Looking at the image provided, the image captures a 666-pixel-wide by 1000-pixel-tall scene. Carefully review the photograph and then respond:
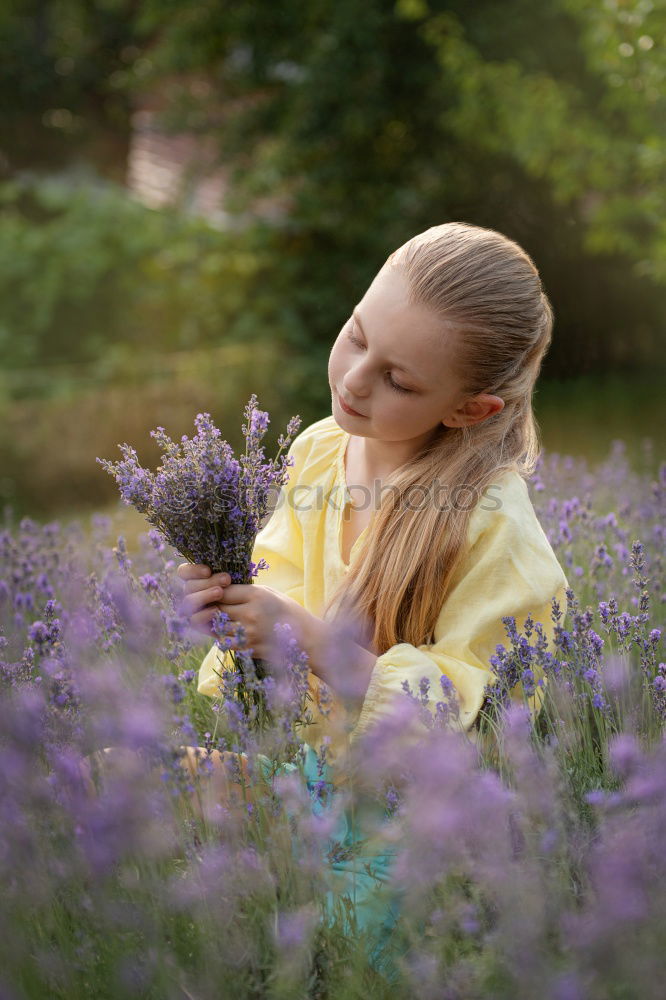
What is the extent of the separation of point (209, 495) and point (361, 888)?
76 cm

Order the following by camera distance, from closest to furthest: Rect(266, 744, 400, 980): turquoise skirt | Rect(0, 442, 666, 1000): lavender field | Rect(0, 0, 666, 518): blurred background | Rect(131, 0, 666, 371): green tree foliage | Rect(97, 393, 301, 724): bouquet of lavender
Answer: Rect(0, 442, 666, 1000): lavender field
Rect(266, 744, 400, 980): turquoise skirt
Rect(97, 393, 301, 724): bouquet of lavender
Rect(0, 0, 666, 518): blurred background
Rect(131, 0, 666, 371): green tree foliage

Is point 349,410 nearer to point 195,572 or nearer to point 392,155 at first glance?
point 195,572

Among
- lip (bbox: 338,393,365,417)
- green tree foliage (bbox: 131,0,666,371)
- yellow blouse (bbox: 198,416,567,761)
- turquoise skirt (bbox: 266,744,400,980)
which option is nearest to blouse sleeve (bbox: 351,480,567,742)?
yellow blouse (bbox: 198,416,567,761)

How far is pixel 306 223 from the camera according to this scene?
9.63 meters

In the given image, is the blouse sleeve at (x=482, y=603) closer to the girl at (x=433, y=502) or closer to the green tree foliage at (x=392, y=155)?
the girl at (x=433, y=502)

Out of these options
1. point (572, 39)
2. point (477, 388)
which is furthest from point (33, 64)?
point (477, 388)

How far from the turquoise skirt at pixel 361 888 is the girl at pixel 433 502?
8cm

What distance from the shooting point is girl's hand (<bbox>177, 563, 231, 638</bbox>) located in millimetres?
1915

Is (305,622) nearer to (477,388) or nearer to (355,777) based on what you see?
(355,777)

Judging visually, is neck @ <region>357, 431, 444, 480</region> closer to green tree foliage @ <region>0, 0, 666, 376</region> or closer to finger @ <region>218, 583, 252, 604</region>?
finger @ <region>218, 583, 252, 604</region>

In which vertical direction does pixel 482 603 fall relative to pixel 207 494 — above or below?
below

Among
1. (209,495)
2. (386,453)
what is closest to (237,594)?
(209,495)

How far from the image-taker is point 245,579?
6.49 ft

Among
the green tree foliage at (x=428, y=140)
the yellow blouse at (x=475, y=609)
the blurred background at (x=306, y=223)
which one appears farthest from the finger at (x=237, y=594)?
the green tree foliage at (x=428, y=140)
